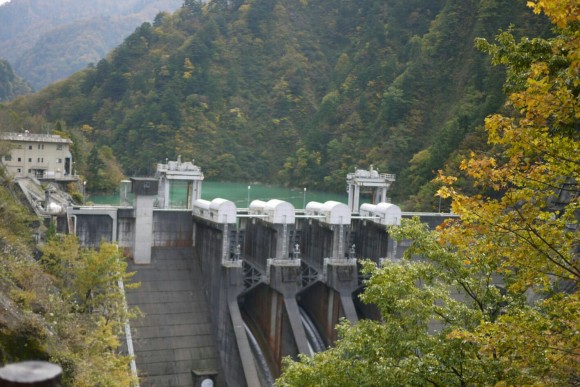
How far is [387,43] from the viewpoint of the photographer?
79875 mm

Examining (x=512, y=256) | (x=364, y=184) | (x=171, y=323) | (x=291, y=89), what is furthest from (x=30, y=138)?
(x=291, y=89)

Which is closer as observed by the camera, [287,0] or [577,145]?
[577,145]

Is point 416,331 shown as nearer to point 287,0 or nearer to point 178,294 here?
point 178,294

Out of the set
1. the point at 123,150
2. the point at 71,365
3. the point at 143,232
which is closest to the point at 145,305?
the point at 143,232

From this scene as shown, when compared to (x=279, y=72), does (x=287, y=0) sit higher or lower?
higher

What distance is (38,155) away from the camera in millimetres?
42812

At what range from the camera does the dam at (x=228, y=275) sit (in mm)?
20688

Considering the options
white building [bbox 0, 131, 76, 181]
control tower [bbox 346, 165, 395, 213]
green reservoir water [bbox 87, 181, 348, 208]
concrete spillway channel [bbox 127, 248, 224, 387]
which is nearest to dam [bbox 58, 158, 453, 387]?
concrete spillway channel [bbox 127, 248, 224, 387]

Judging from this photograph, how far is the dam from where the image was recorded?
20.7 m

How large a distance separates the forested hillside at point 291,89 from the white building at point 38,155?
39.2 ft

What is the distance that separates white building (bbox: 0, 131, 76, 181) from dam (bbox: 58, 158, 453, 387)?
64.8ft

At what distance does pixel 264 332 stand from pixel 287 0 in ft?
273

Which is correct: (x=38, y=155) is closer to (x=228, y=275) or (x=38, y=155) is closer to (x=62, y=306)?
(x=228, y=275)

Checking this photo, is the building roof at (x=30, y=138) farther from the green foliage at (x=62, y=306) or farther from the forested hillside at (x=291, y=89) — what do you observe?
the green foliage at (x=62, y=306)
